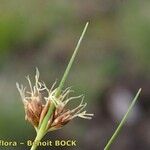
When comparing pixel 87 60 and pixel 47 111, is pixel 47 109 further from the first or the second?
pixel 87 60

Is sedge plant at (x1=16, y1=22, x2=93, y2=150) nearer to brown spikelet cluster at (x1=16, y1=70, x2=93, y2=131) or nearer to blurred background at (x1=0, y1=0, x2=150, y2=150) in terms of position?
brown spikelet cluster at (x1=16, y1=70, x2=93, y2=131)

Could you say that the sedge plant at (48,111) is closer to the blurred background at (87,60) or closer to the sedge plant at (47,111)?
the sedge plant at (47,111)

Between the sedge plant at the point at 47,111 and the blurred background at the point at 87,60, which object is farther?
the blurred background at the point at 87,60

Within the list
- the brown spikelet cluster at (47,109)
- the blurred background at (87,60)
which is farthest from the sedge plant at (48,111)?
the blurred background at (87,60)

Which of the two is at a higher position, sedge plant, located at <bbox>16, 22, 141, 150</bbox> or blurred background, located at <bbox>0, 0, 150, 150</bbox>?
sedge plant, located at <bbox>16, 22, 141, 150</bbox>

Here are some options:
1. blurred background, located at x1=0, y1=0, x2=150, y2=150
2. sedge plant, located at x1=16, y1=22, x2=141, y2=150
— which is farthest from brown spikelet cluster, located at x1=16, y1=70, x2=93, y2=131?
blurred background, located at x1=0, y1=0, x2=150, y2=150

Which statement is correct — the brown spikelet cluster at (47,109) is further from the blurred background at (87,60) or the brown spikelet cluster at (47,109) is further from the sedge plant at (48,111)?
the blurred background at (87,60)

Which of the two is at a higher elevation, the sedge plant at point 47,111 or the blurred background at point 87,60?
the sedge plant at point 47,111

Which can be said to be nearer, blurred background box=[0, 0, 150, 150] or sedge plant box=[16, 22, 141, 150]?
sedge plant box=[16, 22, 141, 150]

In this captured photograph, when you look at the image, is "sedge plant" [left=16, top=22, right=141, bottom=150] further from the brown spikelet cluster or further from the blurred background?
the blurred background
